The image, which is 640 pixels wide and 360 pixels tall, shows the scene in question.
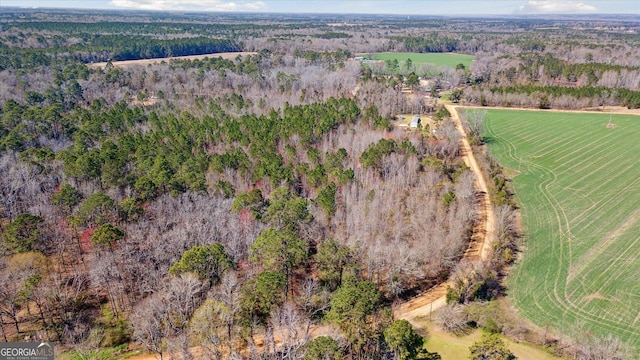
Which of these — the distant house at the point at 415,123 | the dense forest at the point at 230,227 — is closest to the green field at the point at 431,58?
the distant house at the point at 415,123

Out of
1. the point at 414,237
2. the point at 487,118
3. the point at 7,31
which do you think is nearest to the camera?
the point at 414,237

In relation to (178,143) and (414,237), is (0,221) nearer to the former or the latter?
(178,143)

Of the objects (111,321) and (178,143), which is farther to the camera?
(178,143)

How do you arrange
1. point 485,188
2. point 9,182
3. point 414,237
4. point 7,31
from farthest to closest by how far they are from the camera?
point 7,31 < point 485,188 < point 9,182 < point 414,237

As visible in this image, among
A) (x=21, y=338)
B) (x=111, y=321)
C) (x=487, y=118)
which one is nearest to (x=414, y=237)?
(x=111, y=321)

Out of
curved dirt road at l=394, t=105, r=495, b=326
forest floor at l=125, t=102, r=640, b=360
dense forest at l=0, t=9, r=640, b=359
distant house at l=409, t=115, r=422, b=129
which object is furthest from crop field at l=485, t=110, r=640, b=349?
distant house at l=409, t=115, r=422, b=129

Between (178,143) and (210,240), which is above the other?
(178,143)

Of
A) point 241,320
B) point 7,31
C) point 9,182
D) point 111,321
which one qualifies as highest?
point 7,31

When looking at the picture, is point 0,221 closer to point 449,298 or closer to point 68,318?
point 68,318
